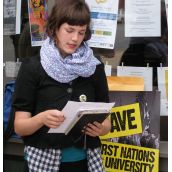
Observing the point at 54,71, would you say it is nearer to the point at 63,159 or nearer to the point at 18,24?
the point at 63,159

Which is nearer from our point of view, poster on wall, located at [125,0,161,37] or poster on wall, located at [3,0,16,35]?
poster on wall, located at [125,0,161,37]

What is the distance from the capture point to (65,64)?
82.0 inches

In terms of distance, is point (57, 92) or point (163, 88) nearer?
point (57, 92)

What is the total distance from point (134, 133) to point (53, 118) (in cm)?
134

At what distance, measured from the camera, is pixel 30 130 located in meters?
2.00

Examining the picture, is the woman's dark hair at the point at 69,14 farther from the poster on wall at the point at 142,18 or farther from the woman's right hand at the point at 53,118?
the poster on wall at the point at 142,18

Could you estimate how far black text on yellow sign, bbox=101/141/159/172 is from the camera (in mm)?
3053

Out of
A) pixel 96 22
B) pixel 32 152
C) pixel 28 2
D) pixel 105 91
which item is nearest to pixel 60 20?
pixel 105 91

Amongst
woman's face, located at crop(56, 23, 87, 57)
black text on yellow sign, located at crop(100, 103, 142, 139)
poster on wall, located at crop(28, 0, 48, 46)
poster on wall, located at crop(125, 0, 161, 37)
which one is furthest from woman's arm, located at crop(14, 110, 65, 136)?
poster on wall, located at crop(28, 0, 48, 46)

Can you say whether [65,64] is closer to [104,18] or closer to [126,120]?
[126,120]

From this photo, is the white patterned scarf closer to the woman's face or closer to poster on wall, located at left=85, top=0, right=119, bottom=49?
the woman's face

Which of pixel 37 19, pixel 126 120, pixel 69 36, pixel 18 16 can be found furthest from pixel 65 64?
pixel 18 16

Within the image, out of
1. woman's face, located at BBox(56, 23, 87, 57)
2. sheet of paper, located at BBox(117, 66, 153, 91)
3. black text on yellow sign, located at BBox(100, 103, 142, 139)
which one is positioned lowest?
black text on yellow sign, located at BBox(100, 103, 142, 139)

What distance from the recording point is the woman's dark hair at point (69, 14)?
2016 millimetres
